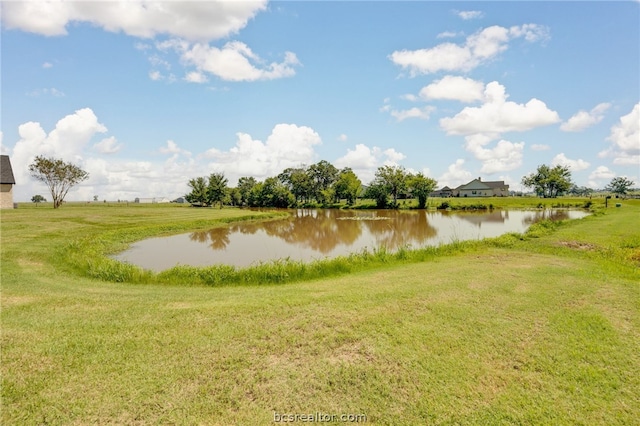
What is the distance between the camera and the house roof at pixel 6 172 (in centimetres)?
4019

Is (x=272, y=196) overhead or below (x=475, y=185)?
below

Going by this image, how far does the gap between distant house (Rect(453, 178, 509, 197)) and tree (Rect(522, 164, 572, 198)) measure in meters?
8.49

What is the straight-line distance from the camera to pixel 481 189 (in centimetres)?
10300

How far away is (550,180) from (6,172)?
115938 millimetres

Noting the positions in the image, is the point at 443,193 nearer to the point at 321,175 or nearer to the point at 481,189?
the point at 481,189

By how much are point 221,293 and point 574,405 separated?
284 inches

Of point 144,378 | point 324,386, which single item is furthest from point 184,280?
point 324,386

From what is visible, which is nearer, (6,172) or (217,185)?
(6,172)

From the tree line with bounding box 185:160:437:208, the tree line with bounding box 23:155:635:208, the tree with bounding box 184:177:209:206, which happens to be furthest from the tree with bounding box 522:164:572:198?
the tree with bounding box 184:177:209:206

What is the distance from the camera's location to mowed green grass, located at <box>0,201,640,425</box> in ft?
12.6

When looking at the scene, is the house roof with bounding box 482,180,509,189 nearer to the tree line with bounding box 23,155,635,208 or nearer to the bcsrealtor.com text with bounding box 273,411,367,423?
the tree line with bounding box 23,155,635,208

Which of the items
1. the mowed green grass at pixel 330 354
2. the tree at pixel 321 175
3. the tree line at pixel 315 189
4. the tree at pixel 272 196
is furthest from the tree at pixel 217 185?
the mowed green grass at pixel 330 354

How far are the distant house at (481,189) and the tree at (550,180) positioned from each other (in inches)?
334

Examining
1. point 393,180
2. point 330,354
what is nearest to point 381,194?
point 393,180
